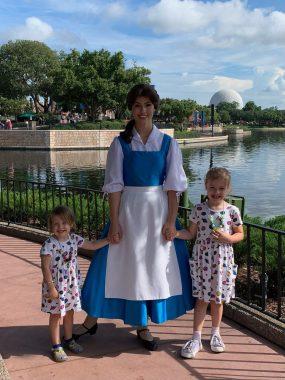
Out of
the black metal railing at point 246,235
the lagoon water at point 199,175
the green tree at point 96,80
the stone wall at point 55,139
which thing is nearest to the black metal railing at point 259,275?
the black metal railing at point 246,235

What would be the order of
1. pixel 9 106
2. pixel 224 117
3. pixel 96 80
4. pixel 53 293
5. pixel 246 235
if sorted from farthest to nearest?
pixel 224 117 → pixel 9 106 → pixel 96 80 → pixel 246 235 → pixel 53 293

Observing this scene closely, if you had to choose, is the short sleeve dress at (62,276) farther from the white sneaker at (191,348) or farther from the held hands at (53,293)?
the white sneaker at (191,348)

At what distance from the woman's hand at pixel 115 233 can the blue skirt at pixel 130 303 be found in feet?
0.29

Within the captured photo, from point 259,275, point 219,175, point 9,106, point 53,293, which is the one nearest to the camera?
point 53,293

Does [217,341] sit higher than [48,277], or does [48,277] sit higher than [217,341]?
[48,277]

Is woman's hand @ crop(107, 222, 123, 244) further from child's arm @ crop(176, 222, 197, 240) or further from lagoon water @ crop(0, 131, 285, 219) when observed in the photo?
lagoon water @ crop(0, 131, 285, 219)

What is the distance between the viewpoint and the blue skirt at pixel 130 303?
2.97 m

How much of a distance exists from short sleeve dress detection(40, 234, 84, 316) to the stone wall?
34236 mm

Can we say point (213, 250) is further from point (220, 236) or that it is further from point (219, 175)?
point (219, 175)

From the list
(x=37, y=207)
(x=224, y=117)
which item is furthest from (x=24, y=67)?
(x=37, y=207)

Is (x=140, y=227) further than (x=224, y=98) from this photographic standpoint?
No

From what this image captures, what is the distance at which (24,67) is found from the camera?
60.6 metres

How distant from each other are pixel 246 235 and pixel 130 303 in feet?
6.18

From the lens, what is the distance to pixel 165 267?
3.01 m
